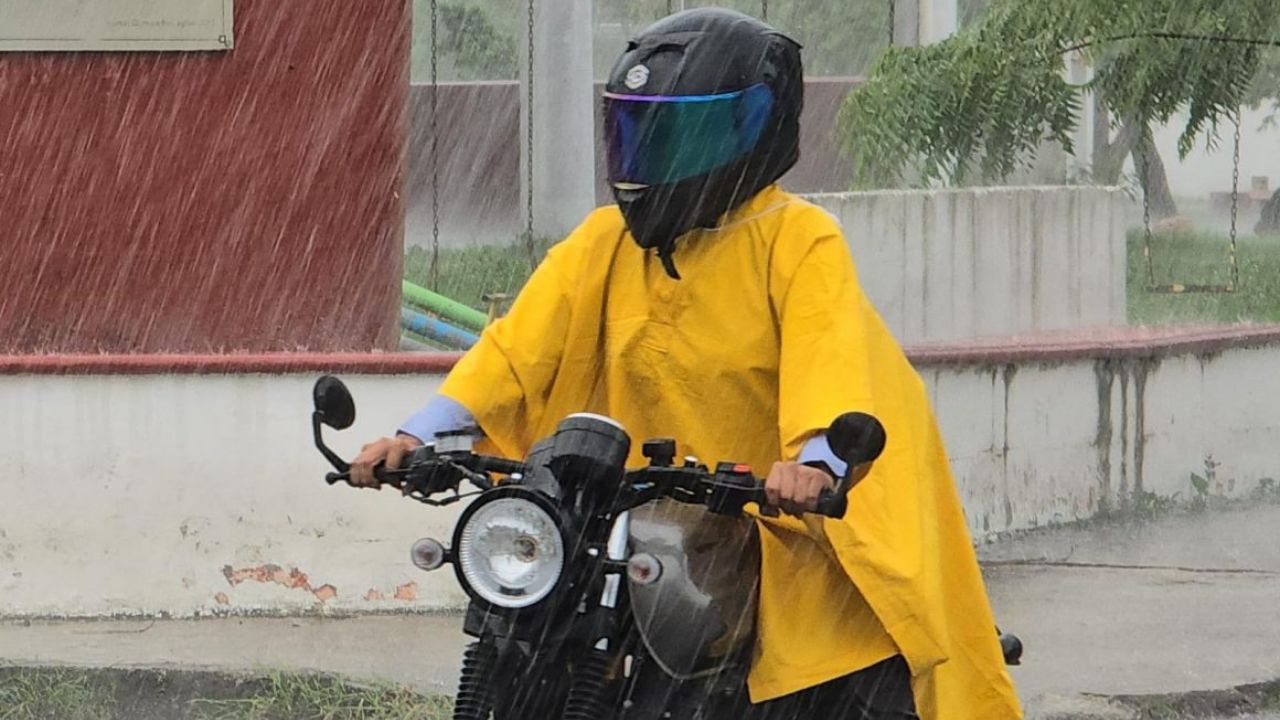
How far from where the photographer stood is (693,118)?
145 inches

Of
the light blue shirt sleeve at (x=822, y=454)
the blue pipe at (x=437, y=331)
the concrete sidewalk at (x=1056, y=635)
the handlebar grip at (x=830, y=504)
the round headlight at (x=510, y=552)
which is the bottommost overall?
the concrete sidewalk at (x=1056, y=635)

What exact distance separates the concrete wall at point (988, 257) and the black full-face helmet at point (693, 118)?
6071 millimetres

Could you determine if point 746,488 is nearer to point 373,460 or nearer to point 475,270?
point 373,460

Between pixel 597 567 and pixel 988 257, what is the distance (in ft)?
24.3

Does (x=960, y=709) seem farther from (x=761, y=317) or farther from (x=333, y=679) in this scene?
(x=333, y=679)

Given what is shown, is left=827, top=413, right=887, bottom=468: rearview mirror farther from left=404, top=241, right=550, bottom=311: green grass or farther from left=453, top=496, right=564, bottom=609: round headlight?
left=404, top=241, right=550, bottom=311: green grass

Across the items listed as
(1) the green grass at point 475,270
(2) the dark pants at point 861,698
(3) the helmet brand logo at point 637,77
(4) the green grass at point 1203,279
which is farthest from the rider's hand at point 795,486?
(1) the green grass at point 475,270

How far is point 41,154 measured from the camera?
8781 mm

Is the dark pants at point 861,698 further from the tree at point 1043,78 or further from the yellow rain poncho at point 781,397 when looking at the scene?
the tree at point 1043,78

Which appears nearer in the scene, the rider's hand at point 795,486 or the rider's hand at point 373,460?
the rider's hand at point 795,486

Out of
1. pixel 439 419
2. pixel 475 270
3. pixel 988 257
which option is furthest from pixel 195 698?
pixel 475 270

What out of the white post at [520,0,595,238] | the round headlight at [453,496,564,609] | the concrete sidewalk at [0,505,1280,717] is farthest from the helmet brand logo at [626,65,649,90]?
the white post at [520,0,595,238]

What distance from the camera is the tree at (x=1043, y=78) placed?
9875 millimetres

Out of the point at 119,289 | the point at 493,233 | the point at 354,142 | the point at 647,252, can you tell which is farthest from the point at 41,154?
the point at 493,233
